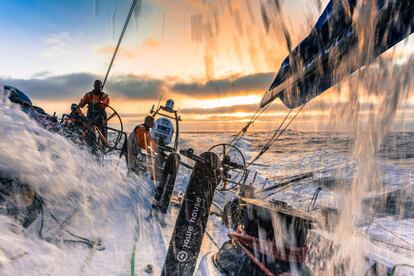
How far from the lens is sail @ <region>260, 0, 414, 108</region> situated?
9.87 ft

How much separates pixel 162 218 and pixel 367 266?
3.59m

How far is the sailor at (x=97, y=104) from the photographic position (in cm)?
891

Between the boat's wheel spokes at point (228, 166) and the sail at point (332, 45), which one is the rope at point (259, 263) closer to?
the boat's wheel spokes at point (228, 166)

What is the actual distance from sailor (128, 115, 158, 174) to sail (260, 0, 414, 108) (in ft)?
13.2

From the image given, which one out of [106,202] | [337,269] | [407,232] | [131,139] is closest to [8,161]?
[106,202]

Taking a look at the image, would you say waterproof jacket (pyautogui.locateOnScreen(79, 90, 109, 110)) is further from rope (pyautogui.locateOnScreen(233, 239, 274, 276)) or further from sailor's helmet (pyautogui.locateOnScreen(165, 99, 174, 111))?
rope (pyautogui.locateOnScreen(233, 239, 274, 276))

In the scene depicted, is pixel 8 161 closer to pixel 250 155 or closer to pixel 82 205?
pixel 82 205

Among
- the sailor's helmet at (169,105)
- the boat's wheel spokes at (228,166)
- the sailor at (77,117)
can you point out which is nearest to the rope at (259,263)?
the boat's wheel spokes at (228,166)

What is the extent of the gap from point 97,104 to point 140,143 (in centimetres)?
164

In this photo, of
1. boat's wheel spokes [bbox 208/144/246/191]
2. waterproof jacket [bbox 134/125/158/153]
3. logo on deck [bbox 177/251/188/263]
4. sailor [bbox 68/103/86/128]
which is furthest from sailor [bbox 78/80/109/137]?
logo on deck [bbox 177/251/188/263]

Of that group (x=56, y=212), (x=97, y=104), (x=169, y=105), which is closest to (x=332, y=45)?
(x=56, y=212)

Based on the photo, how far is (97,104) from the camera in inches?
352

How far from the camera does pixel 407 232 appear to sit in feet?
53.8

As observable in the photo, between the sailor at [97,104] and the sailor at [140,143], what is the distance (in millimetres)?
998
